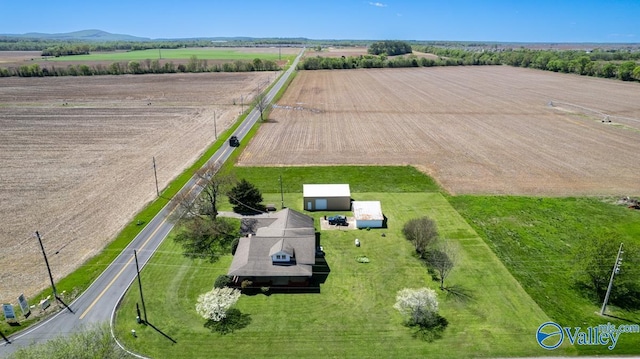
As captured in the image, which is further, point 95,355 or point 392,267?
point 392,267

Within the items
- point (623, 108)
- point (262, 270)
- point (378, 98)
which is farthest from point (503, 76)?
point (262, 270)

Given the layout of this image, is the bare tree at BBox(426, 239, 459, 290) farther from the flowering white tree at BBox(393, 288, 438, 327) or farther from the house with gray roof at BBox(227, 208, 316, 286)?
the house with gray roof at BBox(227, 208, 316, 286)

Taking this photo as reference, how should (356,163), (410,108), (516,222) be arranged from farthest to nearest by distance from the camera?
(410,108) → (356,163) → (516,222)

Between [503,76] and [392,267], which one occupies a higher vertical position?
A: [503,76]

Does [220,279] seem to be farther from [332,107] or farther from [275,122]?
[332,107]

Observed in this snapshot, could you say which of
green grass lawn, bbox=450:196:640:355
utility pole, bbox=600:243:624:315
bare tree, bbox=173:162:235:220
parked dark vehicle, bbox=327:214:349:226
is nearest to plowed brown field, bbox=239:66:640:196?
green grass lawn, bbox=450:196:640:355

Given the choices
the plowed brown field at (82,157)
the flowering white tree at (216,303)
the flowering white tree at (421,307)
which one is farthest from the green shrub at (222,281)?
the flowering white tree at (421,307)

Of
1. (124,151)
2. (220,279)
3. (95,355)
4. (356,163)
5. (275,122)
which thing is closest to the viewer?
(95,355)
